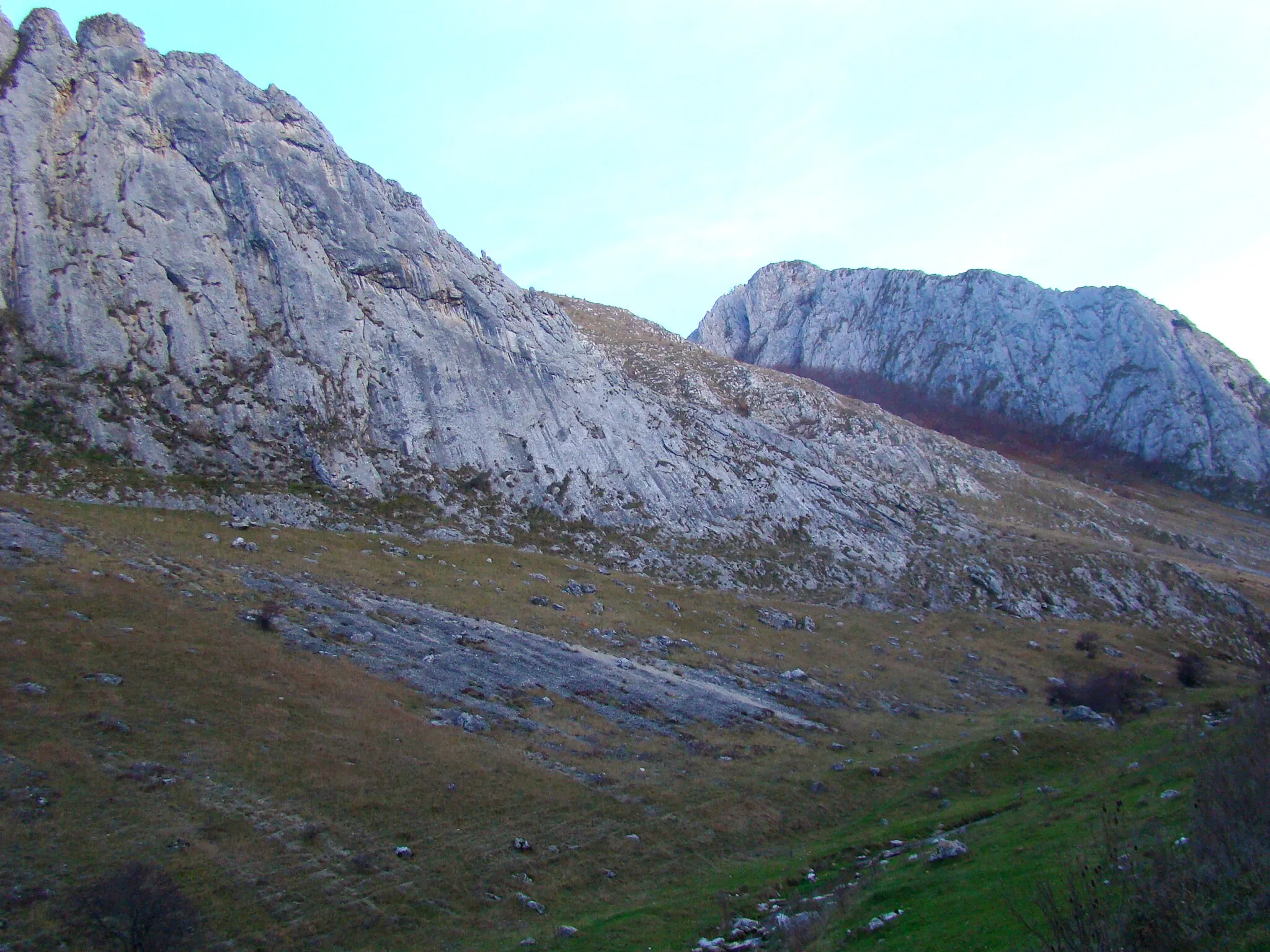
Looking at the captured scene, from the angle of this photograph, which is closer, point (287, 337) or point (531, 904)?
point (531, 904)

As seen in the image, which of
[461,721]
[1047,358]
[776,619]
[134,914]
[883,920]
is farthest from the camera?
[1047,358]

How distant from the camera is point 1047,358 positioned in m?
128

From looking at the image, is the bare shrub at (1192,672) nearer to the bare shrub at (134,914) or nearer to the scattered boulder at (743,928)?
the scattered boulder at (743,928)

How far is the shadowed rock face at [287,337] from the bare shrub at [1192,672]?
21.8 m

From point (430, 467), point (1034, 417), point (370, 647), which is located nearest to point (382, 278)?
point (430, 467)

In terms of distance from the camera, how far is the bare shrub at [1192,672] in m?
50.6

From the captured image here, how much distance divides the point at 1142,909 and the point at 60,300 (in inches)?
2470

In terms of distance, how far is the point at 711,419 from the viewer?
78375 millimetres

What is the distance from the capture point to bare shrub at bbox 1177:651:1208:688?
166 ft

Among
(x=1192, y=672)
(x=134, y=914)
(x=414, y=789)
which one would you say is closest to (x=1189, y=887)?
(x=134, y=914)

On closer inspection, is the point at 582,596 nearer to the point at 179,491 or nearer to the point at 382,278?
the point at 179,491

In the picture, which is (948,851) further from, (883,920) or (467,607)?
(467,607)

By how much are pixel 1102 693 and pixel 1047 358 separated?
10091 cm

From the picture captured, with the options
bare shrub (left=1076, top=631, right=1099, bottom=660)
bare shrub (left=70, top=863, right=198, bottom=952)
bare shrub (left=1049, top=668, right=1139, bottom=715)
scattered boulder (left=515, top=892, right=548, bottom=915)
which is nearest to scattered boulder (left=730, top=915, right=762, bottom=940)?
scattered boulder (left=515, top=892, right=548, bottom=915)
